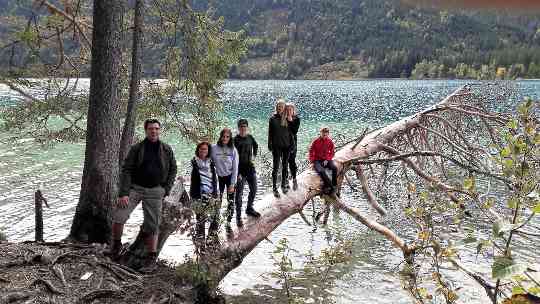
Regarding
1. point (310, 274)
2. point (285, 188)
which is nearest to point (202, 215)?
point (285, 188)

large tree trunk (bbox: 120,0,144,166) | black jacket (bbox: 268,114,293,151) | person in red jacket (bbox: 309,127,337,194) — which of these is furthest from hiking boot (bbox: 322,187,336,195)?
large tree trunk (bbox: 120,0,144,166)

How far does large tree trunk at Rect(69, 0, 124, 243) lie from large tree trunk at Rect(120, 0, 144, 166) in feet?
3.98

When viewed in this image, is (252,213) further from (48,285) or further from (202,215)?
(48,285)

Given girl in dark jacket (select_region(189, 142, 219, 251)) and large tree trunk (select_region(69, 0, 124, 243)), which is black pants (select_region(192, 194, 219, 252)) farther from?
large tree trunk (select_region(69, 0, 124, 243))

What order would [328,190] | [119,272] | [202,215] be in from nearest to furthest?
1. [119,272]
2. [202,215]
3. [328,190]

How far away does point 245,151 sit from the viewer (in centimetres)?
761

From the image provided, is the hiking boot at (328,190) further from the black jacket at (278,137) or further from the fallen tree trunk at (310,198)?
the black jacket at (278,137)

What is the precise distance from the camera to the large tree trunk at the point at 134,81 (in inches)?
338

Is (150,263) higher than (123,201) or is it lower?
lower

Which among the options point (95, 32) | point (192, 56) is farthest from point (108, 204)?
point (192, 56)

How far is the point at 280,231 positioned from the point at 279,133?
4.60m

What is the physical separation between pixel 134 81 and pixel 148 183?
2.79 metres

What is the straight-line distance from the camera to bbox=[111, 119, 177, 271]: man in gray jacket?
21.2 ft

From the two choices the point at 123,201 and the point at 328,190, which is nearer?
the point at 123,201
